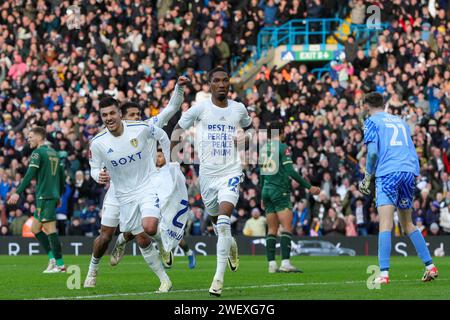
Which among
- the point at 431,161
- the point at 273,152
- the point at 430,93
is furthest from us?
the point at 430,93

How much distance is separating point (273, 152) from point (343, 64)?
14.7 meters

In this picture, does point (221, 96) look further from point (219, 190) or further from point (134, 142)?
point (134, 142)

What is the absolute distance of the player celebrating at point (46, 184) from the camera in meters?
20.1

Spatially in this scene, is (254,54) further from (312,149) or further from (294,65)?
(312,149)

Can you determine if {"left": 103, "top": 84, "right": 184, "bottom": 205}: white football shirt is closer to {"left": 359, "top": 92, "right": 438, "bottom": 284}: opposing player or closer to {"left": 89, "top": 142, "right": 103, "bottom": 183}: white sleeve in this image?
{"left": 89, "top": 142, "right": 103, "bottom": 183}: white sleeve

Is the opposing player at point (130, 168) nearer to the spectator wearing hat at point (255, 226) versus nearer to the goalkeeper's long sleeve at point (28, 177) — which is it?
the goalkeeper's long sleeve at point (28, 177)

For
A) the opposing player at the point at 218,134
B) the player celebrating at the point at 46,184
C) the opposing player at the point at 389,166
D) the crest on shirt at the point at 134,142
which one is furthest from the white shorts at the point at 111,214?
the player celebrating at the point at 46,184

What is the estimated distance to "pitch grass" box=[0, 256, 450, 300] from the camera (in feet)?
44.9

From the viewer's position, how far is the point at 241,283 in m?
16.3

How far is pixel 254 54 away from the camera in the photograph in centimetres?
3725

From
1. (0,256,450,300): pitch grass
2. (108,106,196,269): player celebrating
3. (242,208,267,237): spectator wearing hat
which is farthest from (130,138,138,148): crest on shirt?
(242,208,267,237): spectator wearing hat

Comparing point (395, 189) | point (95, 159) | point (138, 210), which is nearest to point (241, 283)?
point (138, 210)

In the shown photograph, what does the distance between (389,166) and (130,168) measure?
3.43m

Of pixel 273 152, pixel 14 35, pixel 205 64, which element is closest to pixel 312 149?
pixel 205 64
